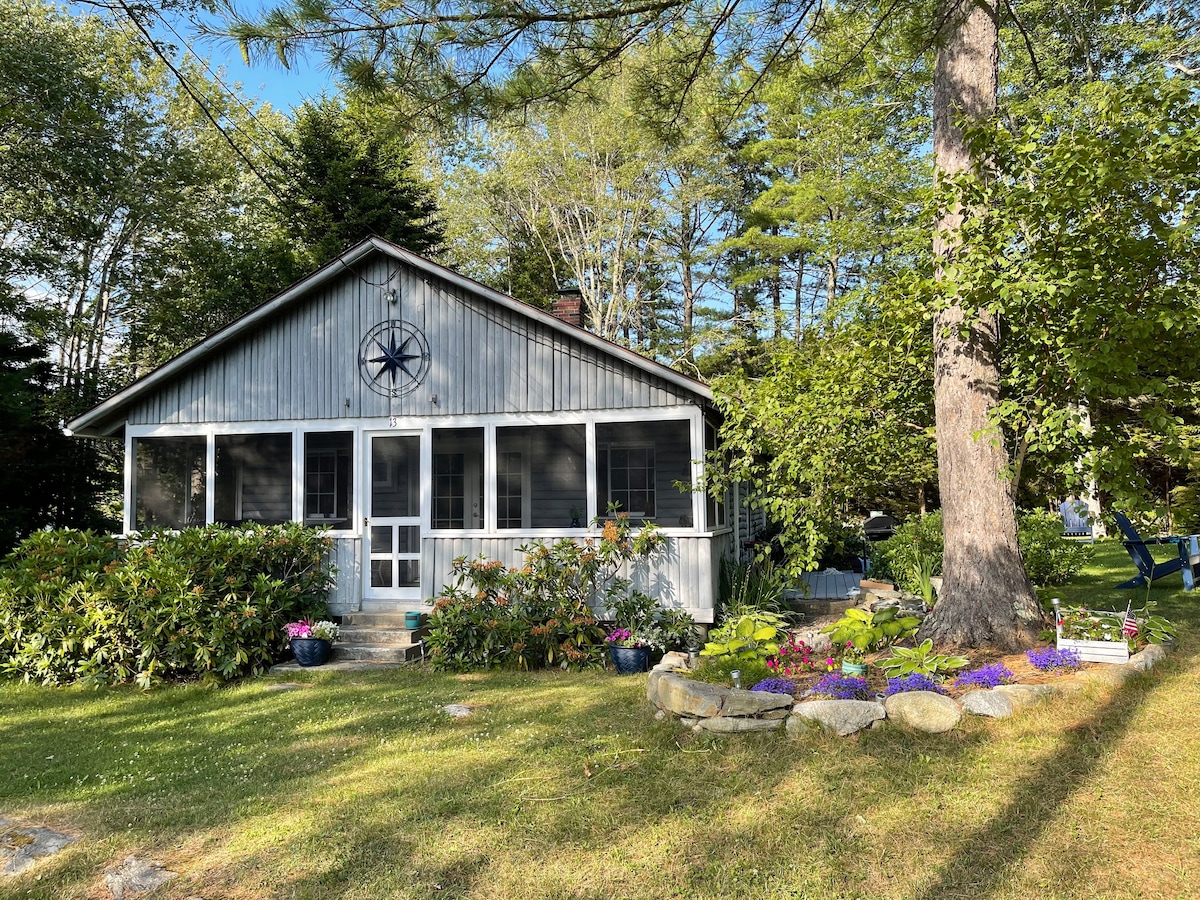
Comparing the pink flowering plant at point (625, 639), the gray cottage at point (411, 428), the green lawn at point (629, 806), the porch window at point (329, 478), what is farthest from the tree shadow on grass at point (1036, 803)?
the porch window at point (329, 478)

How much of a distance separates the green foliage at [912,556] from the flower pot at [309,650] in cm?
682

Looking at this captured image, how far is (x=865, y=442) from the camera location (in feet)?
23.9

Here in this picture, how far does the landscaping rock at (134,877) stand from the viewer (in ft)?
11.6

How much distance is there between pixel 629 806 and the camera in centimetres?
414

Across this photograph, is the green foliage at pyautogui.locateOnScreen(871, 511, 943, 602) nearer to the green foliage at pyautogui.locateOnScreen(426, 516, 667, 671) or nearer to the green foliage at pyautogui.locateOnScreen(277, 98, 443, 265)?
the green foliage at pyautogui.locateOnScreen(426, 516, 667, 671)

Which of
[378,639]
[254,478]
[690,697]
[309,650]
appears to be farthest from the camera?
[254,478]

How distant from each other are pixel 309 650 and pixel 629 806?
17.9 feet

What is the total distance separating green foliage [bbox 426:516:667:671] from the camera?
320 inches

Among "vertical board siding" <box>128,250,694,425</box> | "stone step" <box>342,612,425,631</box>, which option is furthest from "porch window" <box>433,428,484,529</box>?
"stone step" <box>342,612,425,631</box>

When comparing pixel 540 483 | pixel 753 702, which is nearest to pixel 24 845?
pixel 753 702

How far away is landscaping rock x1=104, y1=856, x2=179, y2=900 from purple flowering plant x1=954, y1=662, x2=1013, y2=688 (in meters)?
4.75

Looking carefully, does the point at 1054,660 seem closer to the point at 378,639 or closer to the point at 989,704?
the point at 989,704

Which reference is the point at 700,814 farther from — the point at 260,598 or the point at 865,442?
the point at 260,598

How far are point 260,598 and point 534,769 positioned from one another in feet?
16.3
